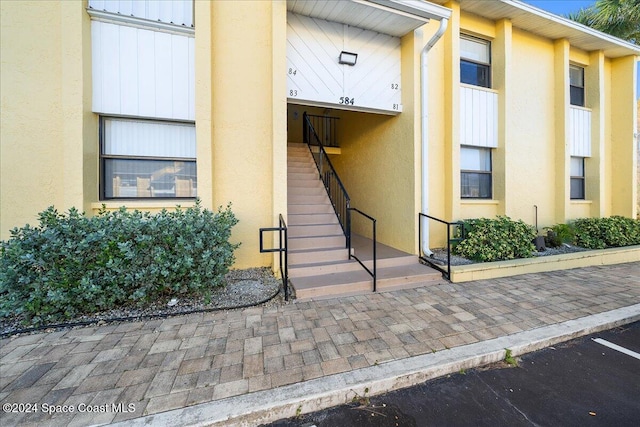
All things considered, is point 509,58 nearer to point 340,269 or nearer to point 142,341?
point 340,269

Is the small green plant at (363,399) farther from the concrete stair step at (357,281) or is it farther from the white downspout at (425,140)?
the white downspout at (425,140)

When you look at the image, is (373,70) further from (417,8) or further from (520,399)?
(520,399)

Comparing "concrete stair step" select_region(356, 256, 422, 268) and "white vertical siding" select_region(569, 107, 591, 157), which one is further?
"white vertical siding" select_region(569, 107, 591, 157)

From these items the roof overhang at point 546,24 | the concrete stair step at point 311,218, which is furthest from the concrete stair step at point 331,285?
the roof overhang at point 546,24

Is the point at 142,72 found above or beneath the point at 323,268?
above

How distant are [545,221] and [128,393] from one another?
889 cm

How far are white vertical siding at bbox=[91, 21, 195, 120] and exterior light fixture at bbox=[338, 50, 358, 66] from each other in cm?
257

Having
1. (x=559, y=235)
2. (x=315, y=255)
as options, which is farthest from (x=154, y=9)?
(x=559, y=235)

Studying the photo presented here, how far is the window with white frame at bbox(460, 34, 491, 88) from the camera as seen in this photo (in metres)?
6.20

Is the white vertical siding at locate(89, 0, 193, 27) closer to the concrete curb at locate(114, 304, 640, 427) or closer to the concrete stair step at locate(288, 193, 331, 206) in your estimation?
the concrete stair step at locate(288, 193, 331, 206)

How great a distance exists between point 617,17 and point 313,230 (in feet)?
37.9

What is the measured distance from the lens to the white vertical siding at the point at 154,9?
401 centimetres

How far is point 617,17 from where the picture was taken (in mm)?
8102

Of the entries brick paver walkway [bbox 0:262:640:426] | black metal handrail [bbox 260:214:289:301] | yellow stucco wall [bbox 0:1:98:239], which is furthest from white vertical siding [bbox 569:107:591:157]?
yellow stucco wall [bbox 0:1:98:239]
